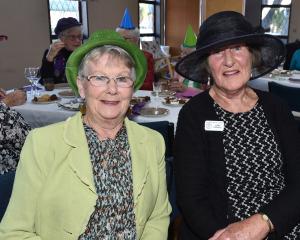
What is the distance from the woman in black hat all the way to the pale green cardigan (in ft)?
0.83

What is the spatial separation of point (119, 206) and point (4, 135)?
0.73 m

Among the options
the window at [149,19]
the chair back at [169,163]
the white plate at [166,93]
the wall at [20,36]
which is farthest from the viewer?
the window at [149,19]

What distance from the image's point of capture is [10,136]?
1.69 metres

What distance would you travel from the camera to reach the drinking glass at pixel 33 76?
3101mm

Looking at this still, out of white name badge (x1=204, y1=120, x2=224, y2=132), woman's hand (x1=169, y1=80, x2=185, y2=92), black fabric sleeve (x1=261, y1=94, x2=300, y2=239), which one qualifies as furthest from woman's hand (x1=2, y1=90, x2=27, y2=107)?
black fabric sleeve (x1=261, y1=94, x2=300, y2=239)

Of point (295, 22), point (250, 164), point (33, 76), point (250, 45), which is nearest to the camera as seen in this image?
point (250, 164)

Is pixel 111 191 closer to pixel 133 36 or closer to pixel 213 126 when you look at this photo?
pixel 213 126

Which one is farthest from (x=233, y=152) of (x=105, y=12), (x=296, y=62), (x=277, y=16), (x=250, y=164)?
(x=277, y=16)

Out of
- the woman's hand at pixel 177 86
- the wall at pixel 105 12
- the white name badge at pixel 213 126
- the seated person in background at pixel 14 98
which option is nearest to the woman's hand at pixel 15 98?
the seated person in background at pixel 14 98

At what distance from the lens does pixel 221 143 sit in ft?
4.84

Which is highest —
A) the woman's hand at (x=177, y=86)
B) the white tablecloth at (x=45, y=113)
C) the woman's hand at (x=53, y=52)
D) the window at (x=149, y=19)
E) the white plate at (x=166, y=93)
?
the window at (x=149, y=19)

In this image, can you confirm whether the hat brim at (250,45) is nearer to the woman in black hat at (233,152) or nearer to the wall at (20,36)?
the woman in black hat at (233,152)

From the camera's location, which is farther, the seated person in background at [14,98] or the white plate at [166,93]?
the white plate at [166,93]

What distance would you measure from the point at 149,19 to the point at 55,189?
7.60 meters
